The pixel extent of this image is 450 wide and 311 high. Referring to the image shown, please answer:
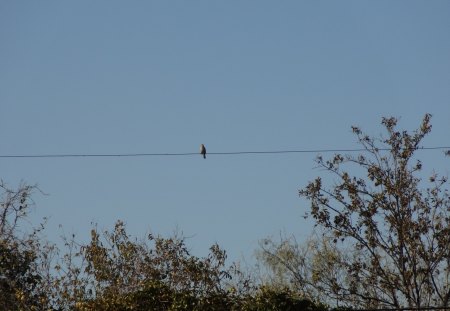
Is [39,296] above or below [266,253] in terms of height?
below

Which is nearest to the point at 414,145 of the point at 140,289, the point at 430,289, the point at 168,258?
the point at 430,289

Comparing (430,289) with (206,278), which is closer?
(206,278)

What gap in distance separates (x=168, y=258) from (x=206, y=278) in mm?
1493

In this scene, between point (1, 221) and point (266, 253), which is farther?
point (266, 253)

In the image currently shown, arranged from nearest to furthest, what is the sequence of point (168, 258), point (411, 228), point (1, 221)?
point (168, 258) < point (411, 228) < point (1, 221)

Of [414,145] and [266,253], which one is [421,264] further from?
[266,253]

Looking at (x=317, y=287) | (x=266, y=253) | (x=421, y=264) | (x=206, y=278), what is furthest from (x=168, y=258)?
(x=266, y=253)

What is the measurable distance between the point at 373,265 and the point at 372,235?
27.8 inches

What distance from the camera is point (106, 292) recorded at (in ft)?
59.7

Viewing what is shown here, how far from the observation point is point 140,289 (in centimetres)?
1716

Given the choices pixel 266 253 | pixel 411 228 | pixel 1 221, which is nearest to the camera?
pixel 411 228

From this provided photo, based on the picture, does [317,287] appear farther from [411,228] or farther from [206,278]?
→ [206,278]

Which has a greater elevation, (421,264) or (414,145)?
(414,145)

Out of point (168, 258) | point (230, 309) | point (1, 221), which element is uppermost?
point (1, 221)
